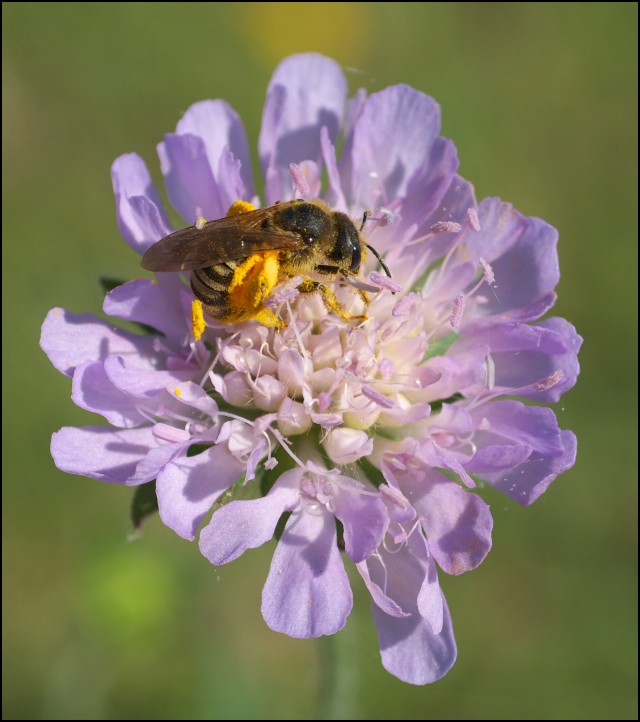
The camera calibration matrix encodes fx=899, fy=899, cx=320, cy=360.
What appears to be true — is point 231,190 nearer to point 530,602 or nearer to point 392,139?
point 392,139

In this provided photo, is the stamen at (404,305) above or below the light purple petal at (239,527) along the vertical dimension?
above

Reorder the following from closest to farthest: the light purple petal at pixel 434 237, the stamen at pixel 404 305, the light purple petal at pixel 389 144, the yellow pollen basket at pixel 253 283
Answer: the yellow pollen basket at pixel 253 283, the stamen at pixel 404 305, the light purple petal at pixel 434 237, the light purple petal at pixel 389 144

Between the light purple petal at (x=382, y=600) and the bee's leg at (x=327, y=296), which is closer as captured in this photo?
the light purple petal at (x=382, y=600)

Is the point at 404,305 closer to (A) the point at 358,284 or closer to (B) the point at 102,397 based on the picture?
(A) the point at 358,284

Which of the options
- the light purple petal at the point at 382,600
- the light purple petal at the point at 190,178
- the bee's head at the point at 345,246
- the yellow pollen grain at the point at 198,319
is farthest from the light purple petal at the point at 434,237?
the light purple petal at the point at 382,600

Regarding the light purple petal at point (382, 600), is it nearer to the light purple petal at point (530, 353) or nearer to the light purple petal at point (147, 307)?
the light purple petal at point (530, 353)

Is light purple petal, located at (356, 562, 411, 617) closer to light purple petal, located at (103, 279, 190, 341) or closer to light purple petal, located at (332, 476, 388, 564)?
light purple petal, located at (332, 476, 388, 564)

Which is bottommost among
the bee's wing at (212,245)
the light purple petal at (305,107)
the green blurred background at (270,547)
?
the green blurred background at (270,547)

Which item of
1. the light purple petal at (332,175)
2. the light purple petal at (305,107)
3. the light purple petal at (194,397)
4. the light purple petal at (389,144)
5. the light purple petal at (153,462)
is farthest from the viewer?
the light purple petal at (305,107)

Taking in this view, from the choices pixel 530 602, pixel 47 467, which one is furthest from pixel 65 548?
pixel 530 602
